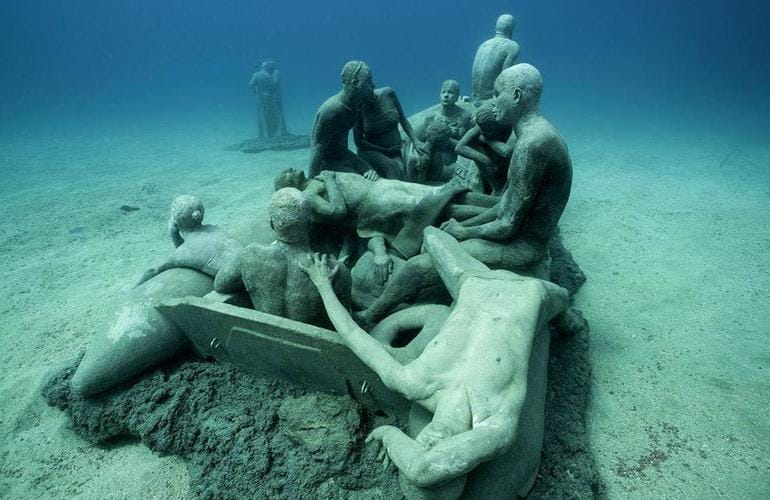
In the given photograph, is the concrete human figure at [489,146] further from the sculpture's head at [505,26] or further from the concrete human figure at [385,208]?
the sculpture's head at [505,26]

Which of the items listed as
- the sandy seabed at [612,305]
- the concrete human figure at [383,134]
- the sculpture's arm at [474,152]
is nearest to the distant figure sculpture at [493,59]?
the concrete human figure at [383,134]

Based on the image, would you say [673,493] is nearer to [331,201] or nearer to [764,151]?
[331,201]

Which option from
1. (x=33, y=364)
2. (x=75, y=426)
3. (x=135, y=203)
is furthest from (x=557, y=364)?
(x=135, y=203)

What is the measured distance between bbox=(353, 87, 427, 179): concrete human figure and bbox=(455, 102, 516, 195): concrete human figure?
1.34 m

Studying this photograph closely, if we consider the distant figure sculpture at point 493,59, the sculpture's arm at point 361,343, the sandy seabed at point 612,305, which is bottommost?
the sandy seabed at point 612,305

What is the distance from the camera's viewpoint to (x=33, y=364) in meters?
4.09

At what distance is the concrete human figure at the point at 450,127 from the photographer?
5.50 meters

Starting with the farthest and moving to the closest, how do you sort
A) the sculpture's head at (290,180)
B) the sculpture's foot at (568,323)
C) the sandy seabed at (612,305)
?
the sculpture's head at (290,180) < the sculpture's foot at (568,323) < the sandy seabed at (612,305)

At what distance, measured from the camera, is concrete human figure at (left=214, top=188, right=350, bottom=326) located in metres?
2.84

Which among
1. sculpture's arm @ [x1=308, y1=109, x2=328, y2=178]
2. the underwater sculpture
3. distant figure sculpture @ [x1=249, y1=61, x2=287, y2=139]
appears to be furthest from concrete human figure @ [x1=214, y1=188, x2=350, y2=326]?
A: distant figure sculpture @ [x1=249, y1=61, x2=287, y2=139]

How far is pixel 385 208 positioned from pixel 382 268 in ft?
2.07

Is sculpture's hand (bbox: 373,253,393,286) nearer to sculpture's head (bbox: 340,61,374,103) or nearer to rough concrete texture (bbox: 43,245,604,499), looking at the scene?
rough concrete texture (bbox: 43,245,604,499)

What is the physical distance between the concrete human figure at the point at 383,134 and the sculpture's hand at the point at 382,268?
1972 millimetres

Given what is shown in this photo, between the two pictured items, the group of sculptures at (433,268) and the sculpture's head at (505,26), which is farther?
the sculpture's head at (505,26)
